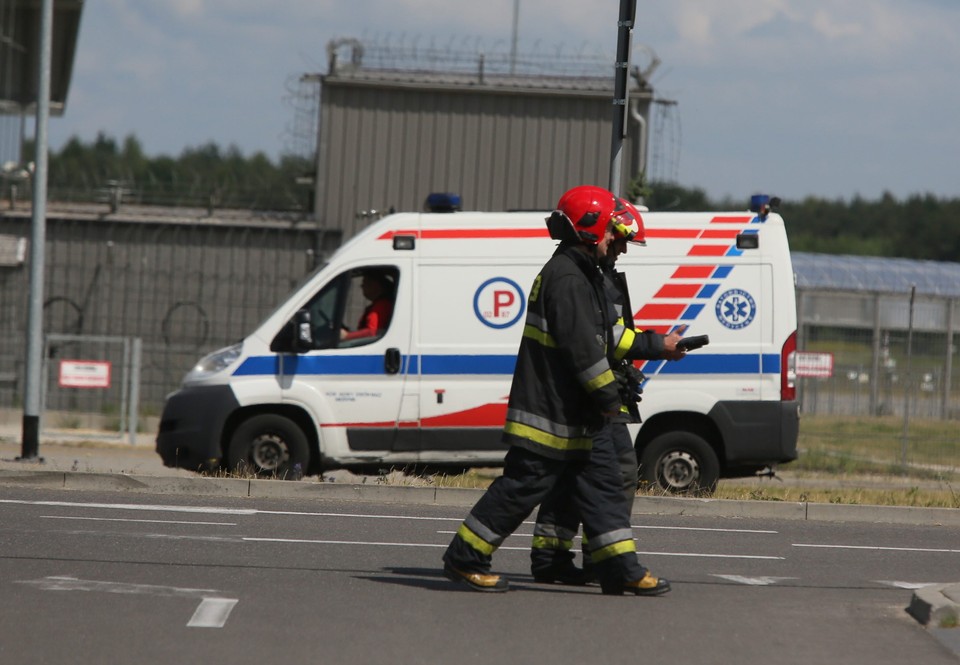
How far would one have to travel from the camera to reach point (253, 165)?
10381cm

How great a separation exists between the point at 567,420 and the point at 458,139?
17577 millimetres

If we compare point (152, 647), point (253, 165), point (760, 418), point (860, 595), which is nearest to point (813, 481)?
point (760, 418)

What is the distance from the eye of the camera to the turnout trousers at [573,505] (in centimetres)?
686

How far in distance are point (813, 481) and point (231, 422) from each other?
742 centimetres

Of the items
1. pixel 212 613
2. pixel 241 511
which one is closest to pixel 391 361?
pixel 241 511

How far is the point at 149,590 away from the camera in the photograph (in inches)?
272

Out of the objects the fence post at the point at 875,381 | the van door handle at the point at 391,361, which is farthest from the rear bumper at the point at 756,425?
the fence post at the point at 875,381

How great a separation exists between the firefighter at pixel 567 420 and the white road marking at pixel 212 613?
1.13 metres

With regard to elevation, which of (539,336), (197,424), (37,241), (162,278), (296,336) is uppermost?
(37,241)

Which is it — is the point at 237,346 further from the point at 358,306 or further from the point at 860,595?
the point at 860,595

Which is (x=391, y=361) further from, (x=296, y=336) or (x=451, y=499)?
(x=451, y=499)

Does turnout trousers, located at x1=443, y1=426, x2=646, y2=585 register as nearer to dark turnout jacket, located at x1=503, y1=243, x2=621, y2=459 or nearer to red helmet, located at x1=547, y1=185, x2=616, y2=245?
dark turnout jacket, located at x1=503, y1=243, x2=621, y2=459

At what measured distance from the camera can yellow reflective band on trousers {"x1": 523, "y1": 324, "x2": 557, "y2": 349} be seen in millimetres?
6891

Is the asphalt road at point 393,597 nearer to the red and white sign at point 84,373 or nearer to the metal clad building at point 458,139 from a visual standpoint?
the red and white sign at point 84,373
